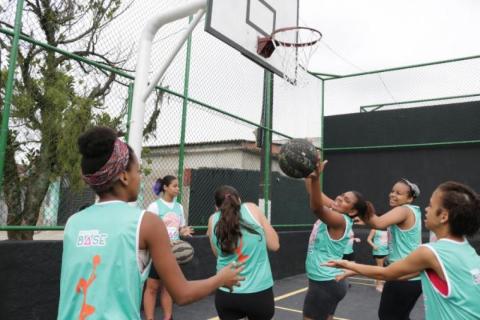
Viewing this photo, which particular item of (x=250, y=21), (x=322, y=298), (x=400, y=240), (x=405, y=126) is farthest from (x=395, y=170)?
(x=322, y=298)

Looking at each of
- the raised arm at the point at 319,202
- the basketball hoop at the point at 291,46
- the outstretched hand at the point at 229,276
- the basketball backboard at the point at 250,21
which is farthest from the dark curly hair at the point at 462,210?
the basketball hoop at the point at 291,46

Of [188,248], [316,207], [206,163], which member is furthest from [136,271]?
[206,163]

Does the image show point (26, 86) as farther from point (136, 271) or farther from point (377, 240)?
point (377, 240)

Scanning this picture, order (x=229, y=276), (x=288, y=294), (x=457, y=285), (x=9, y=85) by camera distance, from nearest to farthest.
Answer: (x=229, y=276) < (x=457, y=285) < (x=9, y=85) < (x=288, y=294)

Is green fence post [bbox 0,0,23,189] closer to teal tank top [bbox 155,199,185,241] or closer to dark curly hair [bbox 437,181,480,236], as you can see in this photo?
teal tank top [bbox 155,199,185,241]

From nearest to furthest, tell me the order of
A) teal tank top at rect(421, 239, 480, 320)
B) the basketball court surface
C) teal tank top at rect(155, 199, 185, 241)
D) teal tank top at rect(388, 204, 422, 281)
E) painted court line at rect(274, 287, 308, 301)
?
teal tank top at rect(421, 239, 480, 320), teal tank top at rect(388, 204, 422, 281), teal tank top at rect(155, 199, 185, 241), the basketball court surface, painted court line at rect(274, 287, 308, 301)

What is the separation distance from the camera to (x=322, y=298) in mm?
3793

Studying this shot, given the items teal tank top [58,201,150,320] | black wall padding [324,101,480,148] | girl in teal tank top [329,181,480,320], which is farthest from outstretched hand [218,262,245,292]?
black wall padding [324,101,480,148]

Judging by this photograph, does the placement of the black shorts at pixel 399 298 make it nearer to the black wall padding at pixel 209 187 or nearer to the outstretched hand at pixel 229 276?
the outstretched hand at pixel 229 276

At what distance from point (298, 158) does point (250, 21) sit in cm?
309

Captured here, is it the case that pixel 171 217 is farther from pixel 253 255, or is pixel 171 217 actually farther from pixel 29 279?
pixel 253 255

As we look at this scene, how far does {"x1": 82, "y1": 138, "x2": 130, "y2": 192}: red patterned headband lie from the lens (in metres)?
1.60

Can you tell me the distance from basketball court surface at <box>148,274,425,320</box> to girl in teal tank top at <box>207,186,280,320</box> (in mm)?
2656

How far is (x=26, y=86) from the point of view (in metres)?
4.84
